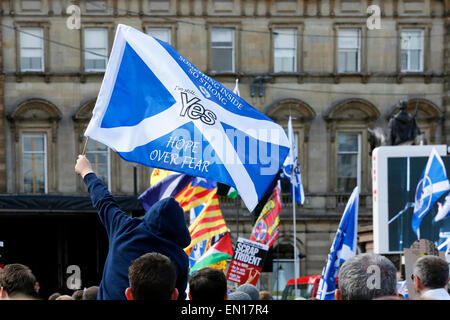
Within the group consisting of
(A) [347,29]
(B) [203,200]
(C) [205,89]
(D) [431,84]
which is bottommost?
(B) [203,200]

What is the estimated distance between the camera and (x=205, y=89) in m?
7.46

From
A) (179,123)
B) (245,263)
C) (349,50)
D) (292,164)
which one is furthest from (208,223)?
(349,50)

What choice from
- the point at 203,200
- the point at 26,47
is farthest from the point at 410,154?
the point at 26,47

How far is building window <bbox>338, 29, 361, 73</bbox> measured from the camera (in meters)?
30.9

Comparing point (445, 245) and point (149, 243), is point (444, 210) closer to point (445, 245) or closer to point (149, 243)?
point (445, 245)

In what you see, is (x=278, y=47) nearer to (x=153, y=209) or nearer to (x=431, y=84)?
(x=431, y=84)

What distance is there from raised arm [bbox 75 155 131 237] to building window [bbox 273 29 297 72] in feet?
84.8

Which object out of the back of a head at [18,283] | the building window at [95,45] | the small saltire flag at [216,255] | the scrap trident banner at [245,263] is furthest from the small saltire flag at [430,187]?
the building window at [95,45]

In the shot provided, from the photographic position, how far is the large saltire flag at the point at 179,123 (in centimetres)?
698

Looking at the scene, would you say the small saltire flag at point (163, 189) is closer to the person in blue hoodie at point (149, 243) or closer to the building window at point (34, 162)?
the person in blue hoodie at point (149, 243)

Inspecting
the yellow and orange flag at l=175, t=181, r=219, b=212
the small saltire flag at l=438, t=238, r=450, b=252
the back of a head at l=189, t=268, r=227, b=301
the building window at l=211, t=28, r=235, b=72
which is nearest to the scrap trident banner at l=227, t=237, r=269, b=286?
the yellow and orange flag at l=175, t=181, r=219, b=212

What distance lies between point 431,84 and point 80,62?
12870 millimetres

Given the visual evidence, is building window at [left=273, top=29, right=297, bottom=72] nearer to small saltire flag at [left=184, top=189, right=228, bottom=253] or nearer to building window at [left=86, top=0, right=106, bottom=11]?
building window at [left=86, top=0, right=106, bottom=11]

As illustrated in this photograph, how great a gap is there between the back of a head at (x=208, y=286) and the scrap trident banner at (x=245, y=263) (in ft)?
24.9
